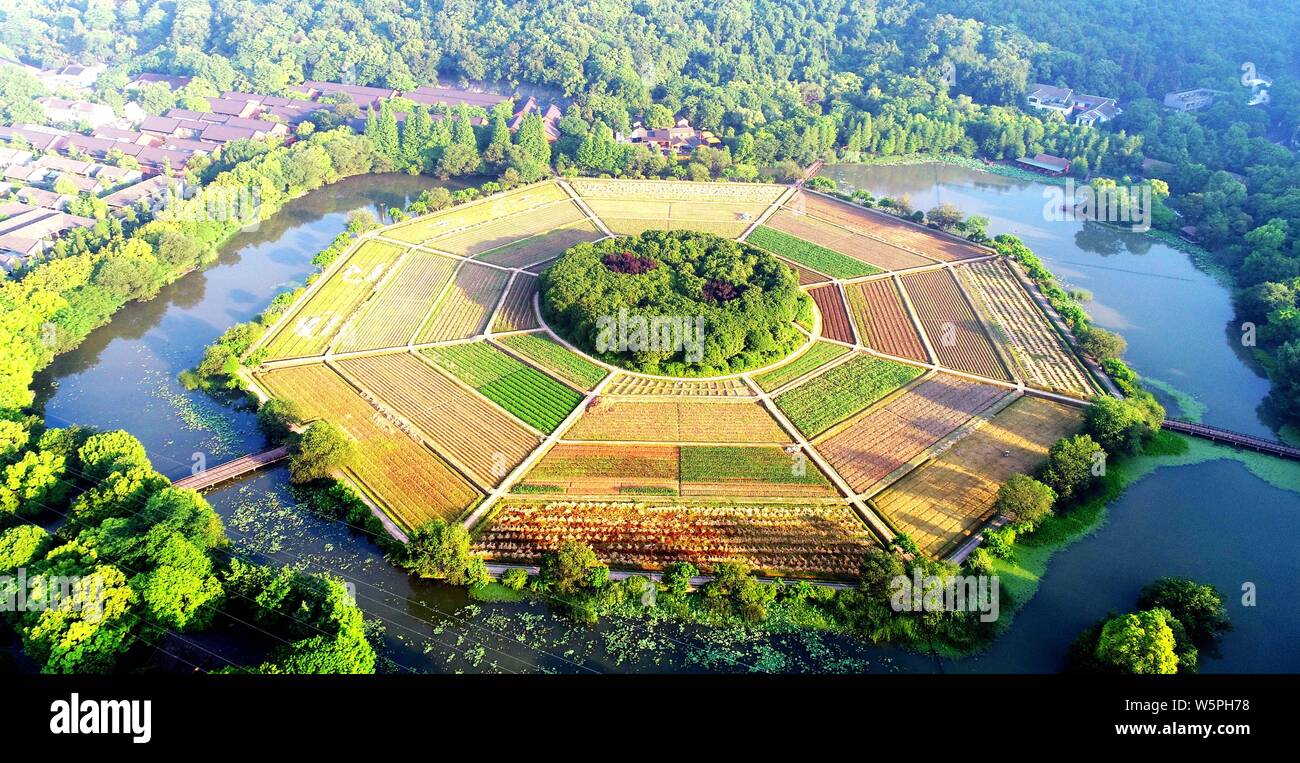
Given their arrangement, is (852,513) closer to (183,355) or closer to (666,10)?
(183,355)

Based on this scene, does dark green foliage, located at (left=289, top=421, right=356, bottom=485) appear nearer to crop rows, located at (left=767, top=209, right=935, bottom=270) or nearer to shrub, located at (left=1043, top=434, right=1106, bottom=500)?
shrub, located at (left=1043, top=434, right=1106, bottom=500)

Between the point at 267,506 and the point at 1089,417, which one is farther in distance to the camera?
the point at 1089,417

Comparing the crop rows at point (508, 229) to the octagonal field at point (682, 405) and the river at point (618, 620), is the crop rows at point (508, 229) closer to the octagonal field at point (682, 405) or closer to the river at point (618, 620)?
the octagonal field at point (682, 405)

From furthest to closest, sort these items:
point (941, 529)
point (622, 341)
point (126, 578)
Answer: point (622, 341)
point (941, 529)
point (126, 578)

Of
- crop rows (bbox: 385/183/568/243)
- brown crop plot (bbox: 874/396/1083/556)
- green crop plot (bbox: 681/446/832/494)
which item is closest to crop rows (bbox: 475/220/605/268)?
crop rows (bbox: 385/183/568/243)

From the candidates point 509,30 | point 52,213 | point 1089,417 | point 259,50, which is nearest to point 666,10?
point 509,30

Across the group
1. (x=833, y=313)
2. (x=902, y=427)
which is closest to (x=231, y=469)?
(x=902, y=427)
